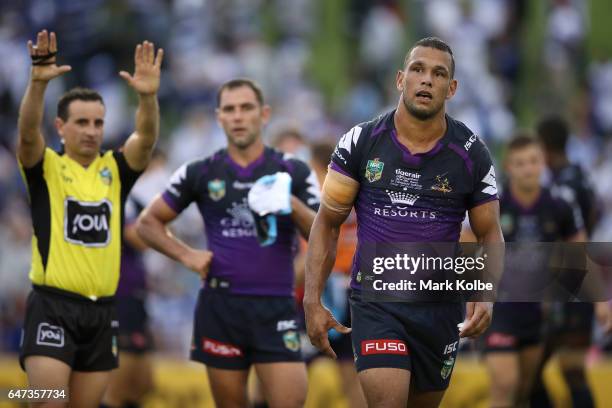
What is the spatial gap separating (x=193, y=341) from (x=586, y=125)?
1148 cm

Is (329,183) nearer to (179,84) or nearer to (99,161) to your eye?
(99,161)

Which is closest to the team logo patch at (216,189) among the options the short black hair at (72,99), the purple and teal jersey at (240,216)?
the purple and teal jersey at (240,216)

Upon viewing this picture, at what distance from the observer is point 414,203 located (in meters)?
7.19

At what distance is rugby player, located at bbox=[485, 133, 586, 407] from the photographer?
10.6 m

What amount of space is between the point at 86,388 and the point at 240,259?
5.10 feet

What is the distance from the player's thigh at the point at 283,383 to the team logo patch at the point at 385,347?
1943 mm

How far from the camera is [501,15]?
66.9 feet

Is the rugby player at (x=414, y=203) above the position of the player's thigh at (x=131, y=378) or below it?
above

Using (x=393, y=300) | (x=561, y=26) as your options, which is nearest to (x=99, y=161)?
(x=393, y=300)

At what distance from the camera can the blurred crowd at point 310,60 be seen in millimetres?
19359

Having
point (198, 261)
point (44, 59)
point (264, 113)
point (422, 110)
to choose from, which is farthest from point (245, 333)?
point (422, 110)

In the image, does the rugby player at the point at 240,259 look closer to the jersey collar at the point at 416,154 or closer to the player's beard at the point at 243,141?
the player's beard at the point at 243,141

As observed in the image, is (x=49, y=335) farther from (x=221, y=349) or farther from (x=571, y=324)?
(x=571, y=324)

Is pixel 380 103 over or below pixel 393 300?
over
